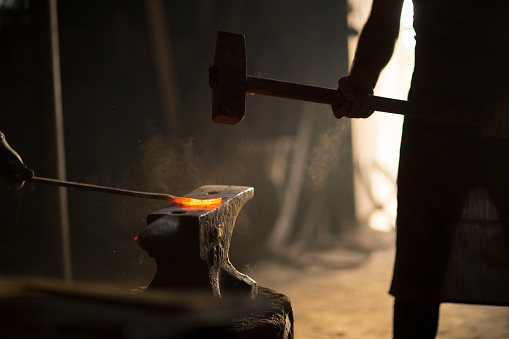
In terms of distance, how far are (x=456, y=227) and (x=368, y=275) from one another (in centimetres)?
257

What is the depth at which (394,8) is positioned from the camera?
75.4 inches

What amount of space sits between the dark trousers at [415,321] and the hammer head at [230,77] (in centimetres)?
105

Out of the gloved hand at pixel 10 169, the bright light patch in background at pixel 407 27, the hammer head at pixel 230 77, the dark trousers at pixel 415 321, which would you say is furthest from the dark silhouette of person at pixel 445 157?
the bright light patch in background at pixel 407 27

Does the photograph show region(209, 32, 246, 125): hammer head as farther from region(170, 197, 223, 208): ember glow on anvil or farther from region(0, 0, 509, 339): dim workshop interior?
region(170, 197, 223, 208): ember glow on anvil

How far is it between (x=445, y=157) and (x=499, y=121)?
25cm

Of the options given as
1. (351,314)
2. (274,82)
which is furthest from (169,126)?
(351,314)

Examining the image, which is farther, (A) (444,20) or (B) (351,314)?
(B) (351,314)

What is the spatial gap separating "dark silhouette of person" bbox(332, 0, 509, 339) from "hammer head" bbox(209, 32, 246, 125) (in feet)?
1.46

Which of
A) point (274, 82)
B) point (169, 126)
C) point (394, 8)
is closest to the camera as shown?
point (274, 82)

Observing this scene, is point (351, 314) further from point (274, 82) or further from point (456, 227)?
point (274, 82)

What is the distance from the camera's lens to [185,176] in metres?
3.13

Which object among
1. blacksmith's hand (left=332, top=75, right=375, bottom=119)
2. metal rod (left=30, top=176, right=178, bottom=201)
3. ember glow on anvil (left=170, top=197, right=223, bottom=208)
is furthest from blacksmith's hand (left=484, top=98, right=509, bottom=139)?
metal rod (left=30, top=176, right=178, bottom=201)

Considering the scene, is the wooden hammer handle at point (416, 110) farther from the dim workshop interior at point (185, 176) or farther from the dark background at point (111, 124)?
the dark background at point (111, 124)

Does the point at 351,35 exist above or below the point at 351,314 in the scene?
above
